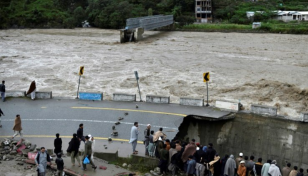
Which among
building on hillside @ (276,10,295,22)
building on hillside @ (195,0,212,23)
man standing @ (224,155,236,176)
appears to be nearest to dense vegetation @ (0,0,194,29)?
building on hillside @ (195,0,212,23)

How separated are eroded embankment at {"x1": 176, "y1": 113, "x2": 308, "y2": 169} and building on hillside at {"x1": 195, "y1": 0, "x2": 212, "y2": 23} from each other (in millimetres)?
68416

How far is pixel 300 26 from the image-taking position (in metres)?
70.9

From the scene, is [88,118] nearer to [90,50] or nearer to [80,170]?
[80,170]

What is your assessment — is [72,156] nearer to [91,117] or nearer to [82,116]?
[91,117]

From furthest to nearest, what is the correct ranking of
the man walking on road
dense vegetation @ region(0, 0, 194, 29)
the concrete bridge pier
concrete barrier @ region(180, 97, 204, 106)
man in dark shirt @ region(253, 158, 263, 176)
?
dense vegetation @ region(0, 0, 194, 29), the concrete bridge pier, concrete barrier @ region(180, 97, 204, 106), the man walking on road, man in dark shirt @ region(253, 158, 263, 176)

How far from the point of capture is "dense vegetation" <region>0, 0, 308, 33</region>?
2963 inches

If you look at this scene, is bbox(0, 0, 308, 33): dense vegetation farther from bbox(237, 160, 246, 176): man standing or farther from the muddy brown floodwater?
bbox(237, 160, 246, 176): man standing

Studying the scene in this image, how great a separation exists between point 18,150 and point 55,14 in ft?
230

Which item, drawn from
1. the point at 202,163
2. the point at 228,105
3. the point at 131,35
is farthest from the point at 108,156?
the point at 131,35


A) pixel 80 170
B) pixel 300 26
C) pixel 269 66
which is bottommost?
pixel 80 170

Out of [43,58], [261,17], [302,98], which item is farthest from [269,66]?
[261,17]

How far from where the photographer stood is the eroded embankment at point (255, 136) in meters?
19.3

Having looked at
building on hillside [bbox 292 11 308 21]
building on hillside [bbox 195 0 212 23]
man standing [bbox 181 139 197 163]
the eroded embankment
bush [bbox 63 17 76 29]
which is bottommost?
the eroded embankment

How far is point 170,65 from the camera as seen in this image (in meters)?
41.6
